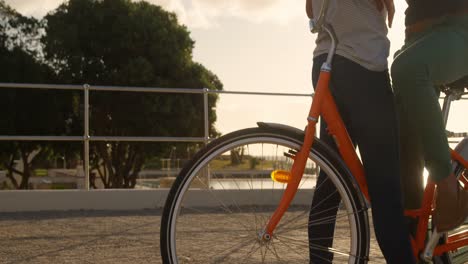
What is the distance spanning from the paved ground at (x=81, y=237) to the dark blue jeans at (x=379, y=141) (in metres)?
1.57

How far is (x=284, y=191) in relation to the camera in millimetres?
2320

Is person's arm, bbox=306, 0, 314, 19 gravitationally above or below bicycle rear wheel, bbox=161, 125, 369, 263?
above

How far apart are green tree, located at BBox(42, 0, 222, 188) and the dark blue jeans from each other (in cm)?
2404

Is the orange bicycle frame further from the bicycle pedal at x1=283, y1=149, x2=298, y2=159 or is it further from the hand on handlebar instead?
the hand on handlebar

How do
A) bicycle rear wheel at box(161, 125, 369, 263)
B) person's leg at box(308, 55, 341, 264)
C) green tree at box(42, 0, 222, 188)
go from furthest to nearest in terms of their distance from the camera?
green tree at box(42, 0, 222, 188)
person's leg at box(308, 55, 341, 264)
bicycle rear wheel at box(161, 125, 369, 263)

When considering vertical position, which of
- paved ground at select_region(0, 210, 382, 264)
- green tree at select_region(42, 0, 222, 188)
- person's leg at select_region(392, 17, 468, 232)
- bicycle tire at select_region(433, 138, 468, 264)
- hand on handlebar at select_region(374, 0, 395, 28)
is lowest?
paved ground at select_region(0, 210, 382, 264)

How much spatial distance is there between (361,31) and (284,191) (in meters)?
0.55

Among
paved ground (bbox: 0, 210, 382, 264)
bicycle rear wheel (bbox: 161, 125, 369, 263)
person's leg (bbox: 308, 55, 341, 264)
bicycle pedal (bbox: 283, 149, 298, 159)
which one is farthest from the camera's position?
paved ground (bbox: 0, 210, 382, 264)

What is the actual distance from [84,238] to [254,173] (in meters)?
2.43

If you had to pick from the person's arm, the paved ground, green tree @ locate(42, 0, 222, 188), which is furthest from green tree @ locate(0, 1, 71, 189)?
the person's arm

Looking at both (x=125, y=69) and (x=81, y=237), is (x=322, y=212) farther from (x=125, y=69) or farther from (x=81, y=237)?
(x=125, y=69)

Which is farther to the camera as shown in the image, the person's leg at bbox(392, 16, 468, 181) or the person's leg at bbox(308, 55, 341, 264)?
the person's leg at bbox(308, 55, 341, 264)

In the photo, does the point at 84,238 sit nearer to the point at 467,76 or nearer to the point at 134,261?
the point at 134,261

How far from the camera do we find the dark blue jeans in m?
2.31
